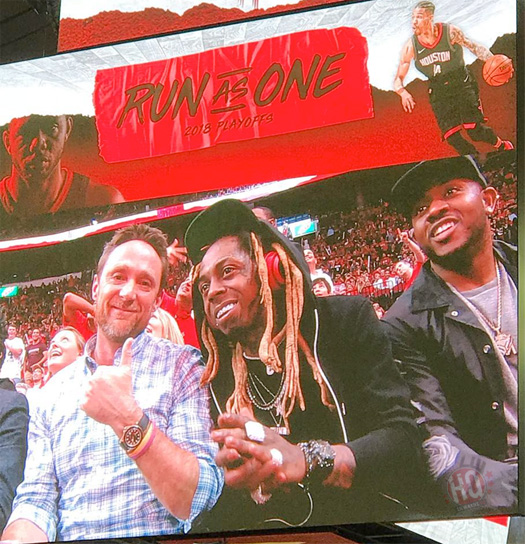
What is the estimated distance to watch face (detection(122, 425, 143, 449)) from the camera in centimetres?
352

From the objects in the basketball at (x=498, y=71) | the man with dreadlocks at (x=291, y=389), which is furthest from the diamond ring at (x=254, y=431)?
the basketball at (x=498, y=71)

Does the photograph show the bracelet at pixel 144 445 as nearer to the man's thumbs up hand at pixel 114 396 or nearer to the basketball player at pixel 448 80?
the man's thumbs up hand at pixel 114 396

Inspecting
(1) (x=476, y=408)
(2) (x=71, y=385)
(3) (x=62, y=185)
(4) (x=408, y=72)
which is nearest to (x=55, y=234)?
(3) (x=62, y=185)

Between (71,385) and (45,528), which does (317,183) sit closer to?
(71,385)

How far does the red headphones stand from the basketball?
107cm

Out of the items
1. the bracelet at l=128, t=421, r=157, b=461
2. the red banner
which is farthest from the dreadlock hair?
the red banner

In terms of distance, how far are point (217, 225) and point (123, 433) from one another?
0.88 meters

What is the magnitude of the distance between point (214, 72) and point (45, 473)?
5.74 ft

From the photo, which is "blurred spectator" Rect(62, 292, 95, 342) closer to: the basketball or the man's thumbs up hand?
the man's thumbs up hand

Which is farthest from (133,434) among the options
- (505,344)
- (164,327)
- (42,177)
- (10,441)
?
(505,344)

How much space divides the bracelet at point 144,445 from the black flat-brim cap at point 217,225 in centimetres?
67

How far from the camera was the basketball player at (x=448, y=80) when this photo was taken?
365 cm

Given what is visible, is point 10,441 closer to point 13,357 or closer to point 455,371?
point 13,357

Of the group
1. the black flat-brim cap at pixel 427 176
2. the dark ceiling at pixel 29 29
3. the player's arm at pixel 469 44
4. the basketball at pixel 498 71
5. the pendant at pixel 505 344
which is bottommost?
the pendant at pixel 505 344
